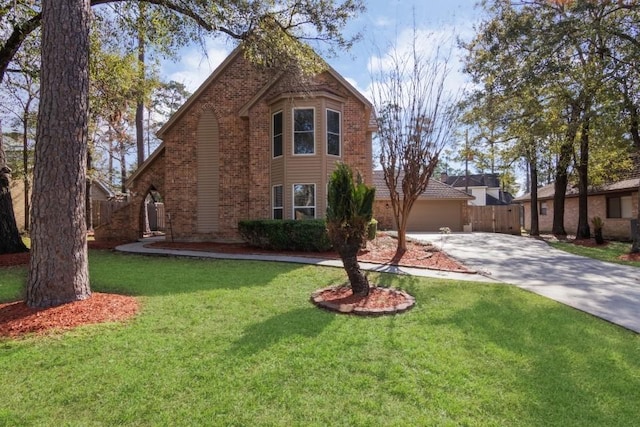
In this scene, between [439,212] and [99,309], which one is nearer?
[99,309]

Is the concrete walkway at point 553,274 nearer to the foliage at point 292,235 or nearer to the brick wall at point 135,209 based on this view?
the foliage at point 292,235

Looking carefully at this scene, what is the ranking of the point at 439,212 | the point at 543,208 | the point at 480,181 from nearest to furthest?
1. the point at 439,212
2. the point at 543,208
3. the point at 480,181

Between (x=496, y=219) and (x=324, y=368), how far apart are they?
2554 cm

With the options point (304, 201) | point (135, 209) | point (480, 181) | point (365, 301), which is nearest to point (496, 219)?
point (304, 201)

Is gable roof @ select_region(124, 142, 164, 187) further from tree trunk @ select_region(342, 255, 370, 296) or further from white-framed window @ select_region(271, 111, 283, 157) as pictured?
tree trunk @ select_region(342, 255, 370, 296)

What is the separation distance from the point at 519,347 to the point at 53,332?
5.64 meters

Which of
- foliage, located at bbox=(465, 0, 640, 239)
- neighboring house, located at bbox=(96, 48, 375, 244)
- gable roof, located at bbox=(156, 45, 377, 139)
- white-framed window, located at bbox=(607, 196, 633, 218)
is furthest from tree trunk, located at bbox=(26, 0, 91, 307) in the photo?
white-framed window, located at bbox=(607, 196, 633, 218)

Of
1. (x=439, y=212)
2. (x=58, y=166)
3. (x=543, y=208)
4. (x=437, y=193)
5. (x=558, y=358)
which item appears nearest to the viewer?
(x=558, y=358)

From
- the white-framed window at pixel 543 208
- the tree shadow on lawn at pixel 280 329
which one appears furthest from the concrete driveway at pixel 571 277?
the white-framed window at pixel 543 208

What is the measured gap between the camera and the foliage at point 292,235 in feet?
39.6

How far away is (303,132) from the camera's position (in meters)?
13.9

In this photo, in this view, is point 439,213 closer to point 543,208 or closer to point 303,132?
point 543,208

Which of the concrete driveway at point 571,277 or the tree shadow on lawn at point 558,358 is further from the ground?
the concrete driveway at point 571,277

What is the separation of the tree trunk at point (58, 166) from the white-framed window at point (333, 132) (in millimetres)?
9318
